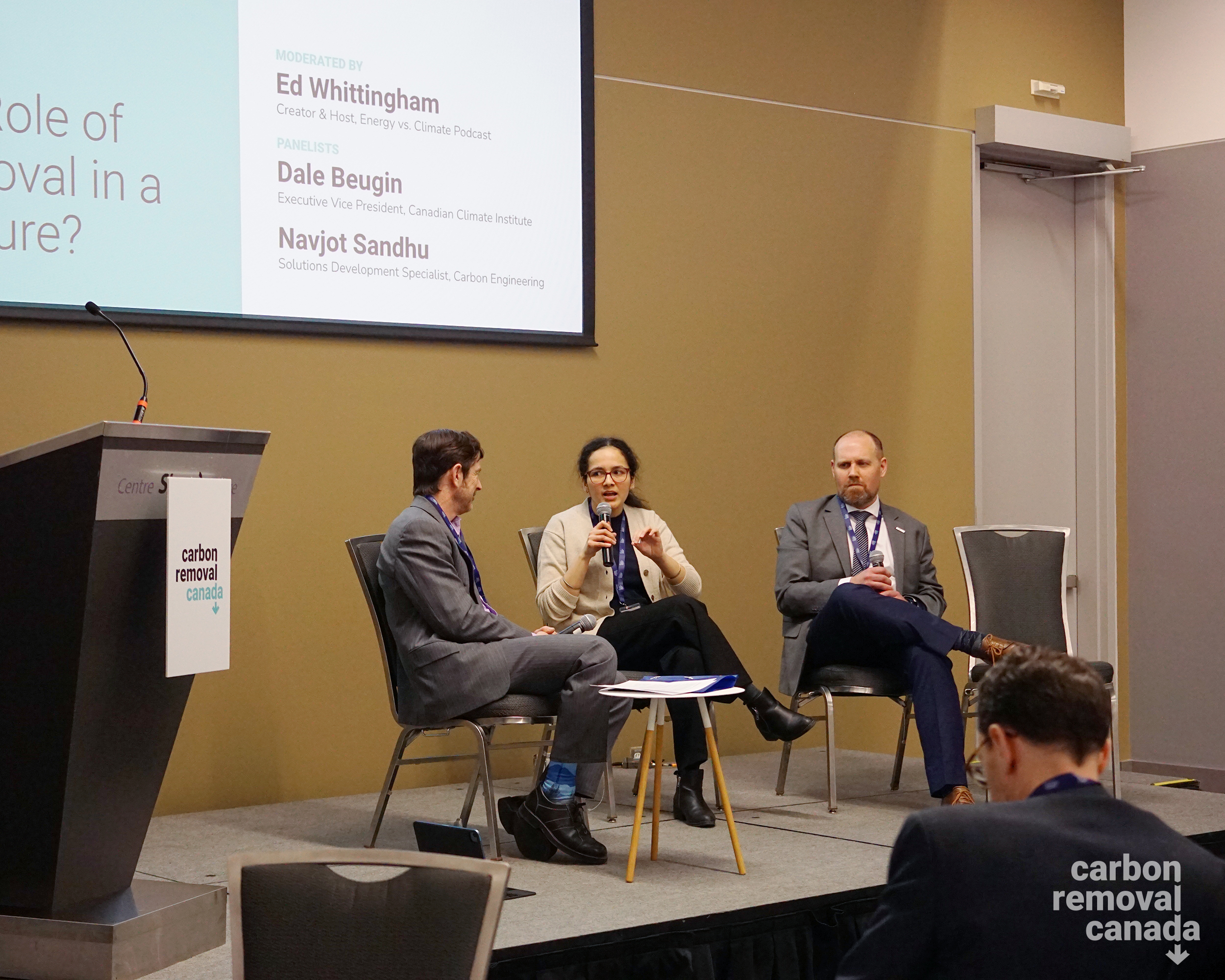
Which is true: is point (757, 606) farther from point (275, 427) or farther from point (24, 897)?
point (24, 897)

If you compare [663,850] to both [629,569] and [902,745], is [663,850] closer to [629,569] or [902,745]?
[629,569]

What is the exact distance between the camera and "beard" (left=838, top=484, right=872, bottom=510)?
15.0 feet

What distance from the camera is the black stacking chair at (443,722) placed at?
11.7 feet

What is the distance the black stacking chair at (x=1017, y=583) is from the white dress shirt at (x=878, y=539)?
294 mm

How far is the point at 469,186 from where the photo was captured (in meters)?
4.86

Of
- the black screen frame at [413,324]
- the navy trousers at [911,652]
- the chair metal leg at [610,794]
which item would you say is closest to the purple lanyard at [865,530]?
the navy trousers at [911,652]

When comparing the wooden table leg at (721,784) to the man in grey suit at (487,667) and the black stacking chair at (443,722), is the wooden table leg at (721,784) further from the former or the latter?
the black stacking chair at (443,722)

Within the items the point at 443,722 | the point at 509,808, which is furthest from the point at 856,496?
the point at 443,722

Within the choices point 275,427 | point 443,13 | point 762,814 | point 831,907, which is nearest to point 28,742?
point 831,907

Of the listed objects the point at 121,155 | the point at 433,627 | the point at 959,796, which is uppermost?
the point at 121,155

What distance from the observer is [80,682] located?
2457 millimetres

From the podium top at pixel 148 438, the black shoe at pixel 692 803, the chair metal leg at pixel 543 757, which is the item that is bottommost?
the black shoe at pixel 692 803

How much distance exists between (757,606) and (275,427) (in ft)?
6.89

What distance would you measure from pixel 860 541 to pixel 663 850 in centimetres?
134
